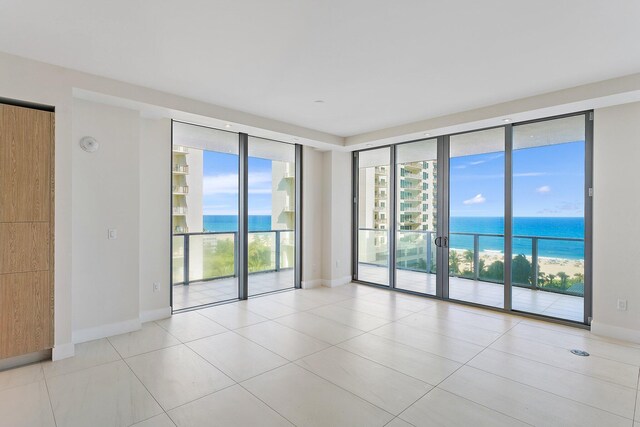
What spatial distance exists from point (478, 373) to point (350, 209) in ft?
14.2

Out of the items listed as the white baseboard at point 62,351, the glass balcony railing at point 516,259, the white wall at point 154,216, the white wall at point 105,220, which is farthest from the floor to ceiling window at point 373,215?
the white baseboard at point 62,351

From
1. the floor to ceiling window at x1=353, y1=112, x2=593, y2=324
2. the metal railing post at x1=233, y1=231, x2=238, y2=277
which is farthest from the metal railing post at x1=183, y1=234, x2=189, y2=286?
the floor to ceiling window at x1=353, y1=112, x2=593, y2=324

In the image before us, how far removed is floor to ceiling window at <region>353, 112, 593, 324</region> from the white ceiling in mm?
1060

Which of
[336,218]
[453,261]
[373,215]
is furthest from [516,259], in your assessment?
[336,218]

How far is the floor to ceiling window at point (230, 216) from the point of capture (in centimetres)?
511

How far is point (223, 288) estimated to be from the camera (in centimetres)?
577

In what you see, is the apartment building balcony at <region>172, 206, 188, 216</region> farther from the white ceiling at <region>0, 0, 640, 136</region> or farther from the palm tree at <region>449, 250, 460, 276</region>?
the palm tree at <region>449, 250, 460, 276</region>

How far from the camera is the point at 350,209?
22.7 feet

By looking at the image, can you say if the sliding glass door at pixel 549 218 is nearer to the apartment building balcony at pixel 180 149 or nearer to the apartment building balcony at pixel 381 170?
the apartment building balcony at pixel 381 170

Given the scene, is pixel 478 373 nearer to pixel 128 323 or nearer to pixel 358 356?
pixel 358 356

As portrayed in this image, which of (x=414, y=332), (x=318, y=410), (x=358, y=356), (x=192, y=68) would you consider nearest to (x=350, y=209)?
(x=414, y=332)

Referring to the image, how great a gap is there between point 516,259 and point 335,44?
4.09m

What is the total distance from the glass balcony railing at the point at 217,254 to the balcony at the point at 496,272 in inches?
91.4

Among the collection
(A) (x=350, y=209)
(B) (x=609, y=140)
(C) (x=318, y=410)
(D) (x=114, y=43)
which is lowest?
(C) (x=318, y=410)
